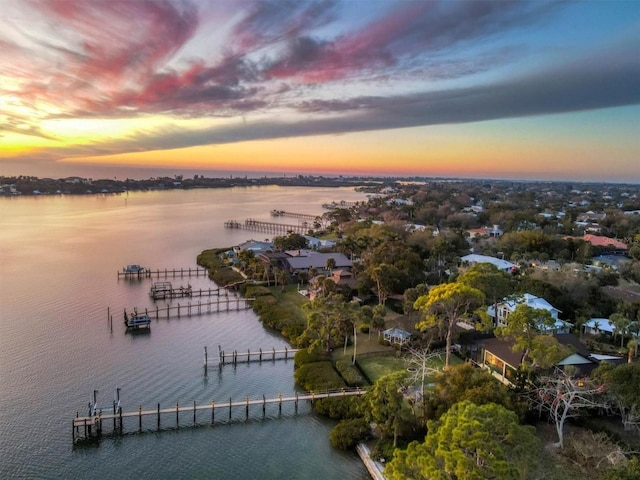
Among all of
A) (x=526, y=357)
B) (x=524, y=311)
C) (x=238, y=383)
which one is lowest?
(x=238, y=383)

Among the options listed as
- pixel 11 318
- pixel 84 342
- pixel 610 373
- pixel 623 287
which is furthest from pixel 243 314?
pixel 623 287

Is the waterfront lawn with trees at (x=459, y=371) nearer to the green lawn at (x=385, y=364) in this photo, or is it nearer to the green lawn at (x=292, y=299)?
the green lawn at (x=385, y=364)

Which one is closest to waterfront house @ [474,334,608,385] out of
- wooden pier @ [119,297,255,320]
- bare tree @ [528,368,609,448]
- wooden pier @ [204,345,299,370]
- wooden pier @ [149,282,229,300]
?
bare tree @ [528,368,609,448]

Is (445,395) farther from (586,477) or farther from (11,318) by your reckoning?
(11,318)

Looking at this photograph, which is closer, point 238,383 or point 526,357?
point 526,357

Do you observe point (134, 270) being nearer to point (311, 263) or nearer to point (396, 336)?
point (311, 263)
